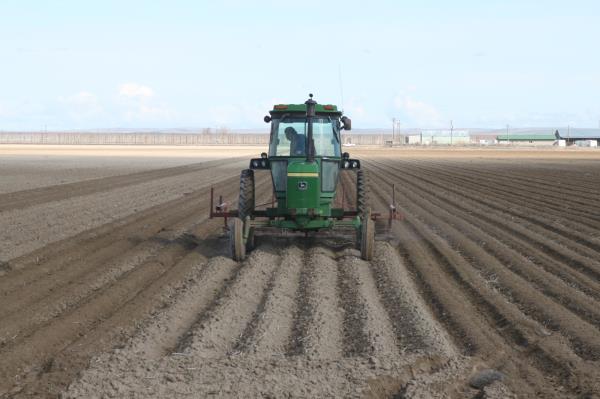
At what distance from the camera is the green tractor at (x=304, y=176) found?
10203 millimetres

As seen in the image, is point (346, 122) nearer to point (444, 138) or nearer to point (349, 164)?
point (349, 164)

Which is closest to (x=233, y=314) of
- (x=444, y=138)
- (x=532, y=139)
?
(x=444, y=138)

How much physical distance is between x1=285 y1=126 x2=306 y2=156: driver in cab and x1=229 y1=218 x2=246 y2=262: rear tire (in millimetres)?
1409

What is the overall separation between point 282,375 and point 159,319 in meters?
1.91

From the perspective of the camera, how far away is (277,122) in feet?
36.1

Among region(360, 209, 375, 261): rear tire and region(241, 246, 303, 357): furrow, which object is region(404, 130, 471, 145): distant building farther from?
region(241, 246, 303, 357): furrow

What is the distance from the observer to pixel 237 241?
1004 cm

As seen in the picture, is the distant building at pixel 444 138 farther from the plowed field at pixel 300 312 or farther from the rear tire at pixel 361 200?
the rear tire at pixel 361 200

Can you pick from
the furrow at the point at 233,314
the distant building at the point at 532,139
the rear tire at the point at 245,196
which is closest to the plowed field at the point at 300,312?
the furrow at the point at 233,314

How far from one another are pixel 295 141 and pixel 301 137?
0.10 meters

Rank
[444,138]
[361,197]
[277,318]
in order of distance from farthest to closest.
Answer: [444,138], [361,197], [277,318]

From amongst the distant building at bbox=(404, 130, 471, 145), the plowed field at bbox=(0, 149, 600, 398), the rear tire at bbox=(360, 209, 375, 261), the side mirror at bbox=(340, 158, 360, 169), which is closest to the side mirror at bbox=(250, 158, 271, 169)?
the side mirror at bbox=(340, 158, 360, 169)

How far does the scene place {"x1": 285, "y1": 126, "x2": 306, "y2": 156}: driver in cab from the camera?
10.8 meters

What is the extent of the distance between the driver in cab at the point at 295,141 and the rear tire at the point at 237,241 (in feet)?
4.62
